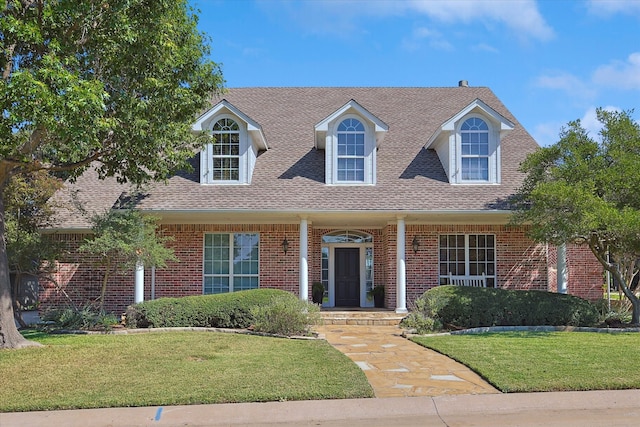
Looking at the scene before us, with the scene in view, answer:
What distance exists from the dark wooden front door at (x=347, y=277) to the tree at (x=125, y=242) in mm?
6492

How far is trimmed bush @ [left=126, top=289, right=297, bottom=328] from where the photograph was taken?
1373 centimetres

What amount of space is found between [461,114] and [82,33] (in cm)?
1088

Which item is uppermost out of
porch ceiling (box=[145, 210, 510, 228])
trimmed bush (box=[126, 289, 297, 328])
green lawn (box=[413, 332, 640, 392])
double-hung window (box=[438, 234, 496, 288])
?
porch ceiling (box=[145, 210, 510, 228])

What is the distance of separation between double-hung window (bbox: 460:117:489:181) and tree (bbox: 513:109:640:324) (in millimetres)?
2723

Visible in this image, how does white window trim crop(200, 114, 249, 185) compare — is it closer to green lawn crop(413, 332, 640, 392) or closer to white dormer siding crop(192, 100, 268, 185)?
white dormer siding crop(192, 100, 268, 185)

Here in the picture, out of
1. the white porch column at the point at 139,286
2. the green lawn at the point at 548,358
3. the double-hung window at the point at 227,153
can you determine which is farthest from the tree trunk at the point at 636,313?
the white porch column at the point at 139,286

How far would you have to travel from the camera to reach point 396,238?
55.6 ft

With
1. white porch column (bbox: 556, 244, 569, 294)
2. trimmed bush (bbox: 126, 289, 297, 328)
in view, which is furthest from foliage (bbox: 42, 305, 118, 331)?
white porch column (bbox: 556, 244, 569, 294)

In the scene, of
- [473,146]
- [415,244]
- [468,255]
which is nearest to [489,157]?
[473,146]

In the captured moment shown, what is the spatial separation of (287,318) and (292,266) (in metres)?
4.78

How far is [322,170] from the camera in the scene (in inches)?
699

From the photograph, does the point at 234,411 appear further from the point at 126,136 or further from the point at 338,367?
the point at 126,136

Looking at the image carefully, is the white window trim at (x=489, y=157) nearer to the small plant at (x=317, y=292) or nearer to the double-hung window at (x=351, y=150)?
the double-hung window at (x=351, y=150)

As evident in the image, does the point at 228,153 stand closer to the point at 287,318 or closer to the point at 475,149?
the point at 287,318
